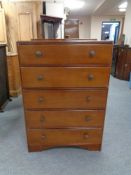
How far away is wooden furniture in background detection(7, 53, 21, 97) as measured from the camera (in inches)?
117

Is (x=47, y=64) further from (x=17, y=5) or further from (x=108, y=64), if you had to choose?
(x=17, y=5)

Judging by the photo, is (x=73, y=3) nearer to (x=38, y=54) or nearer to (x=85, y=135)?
(x=38, y=54)

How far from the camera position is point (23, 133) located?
1.96 meters

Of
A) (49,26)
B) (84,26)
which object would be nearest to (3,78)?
(49,26)

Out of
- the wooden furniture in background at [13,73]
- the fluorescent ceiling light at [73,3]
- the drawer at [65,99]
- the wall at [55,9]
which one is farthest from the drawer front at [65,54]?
the fluorescent ceiling light at [73,3]

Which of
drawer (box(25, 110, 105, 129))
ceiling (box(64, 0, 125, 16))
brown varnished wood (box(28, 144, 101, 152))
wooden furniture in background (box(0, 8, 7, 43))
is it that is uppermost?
ceiling (box(64, 0, 125, 16))

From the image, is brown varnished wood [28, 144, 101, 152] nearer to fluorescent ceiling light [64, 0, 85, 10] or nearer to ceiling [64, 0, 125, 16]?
ceiling [64, 0, 125, 16]

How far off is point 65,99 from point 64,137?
0.42 m

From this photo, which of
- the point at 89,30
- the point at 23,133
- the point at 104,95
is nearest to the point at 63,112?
the point at 104,95

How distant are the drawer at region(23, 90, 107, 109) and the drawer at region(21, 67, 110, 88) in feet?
0.22

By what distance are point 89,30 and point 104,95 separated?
933cm

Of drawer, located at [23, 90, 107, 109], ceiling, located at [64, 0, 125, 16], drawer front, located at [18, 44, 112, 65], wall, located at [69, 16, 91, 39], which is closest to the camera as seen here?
drawer front, located at [18, 44, 112, 65]

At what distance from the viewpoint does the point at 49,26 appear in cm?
448

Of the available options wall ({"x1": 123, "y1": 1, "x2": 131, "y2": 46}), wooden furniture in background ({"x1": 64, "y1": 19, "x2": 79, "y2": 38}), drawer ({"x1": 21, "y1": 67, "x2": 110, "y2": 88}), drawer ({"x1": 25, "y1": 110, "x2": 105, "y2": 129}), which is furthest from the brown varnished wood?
wooden furniture in background ({"x1": 64, "y1": 19, "x2": 79, "y2": 38})
